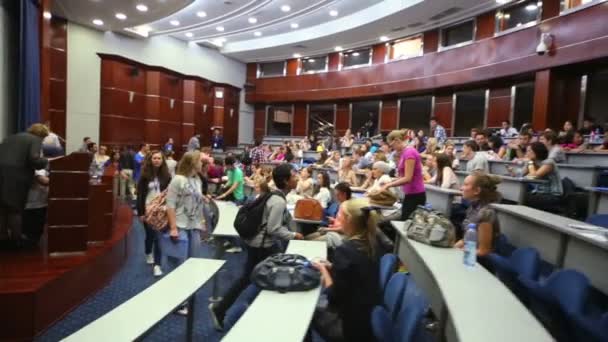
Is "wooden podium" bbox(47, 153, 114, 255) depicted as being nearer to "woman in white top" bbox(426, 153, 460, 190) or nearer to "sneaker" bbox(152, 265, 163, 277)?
"sneaker" bbox(152, 265, 163, 277)

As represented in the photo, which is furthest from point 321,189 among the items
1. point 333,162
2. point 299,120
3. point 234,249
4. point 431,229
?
point 299,120

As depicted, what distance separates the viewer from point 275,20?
13992 mm

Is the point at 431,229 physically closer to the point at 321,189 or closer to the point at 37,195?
the point at 321,189

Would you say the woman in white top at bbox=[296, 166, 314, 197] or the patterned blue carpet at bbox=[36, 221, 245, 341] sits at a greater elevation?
the woman in white top at bbox=[296, 166, 314, 197]

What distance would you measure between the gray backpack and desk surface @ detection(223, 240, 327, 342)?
1.29 metres

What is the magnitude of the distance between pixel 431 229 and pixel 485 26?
9.57 metres

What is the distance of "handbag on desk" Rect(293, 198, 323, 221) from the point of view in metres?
4.90

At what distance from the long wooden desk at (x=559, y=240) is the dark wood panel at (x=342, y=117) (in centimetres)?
1243

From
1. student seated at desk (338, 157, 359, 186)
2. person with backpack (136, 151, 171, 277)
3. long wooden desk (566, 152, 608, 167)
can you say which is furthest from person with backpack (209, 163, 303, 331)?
long wooden desk (566, 152, 608, 167)

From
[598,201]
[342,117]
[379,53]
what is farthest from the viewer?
[342,117]

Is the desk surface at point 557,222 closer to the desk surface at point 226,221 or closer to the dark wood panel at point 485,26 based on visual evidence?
the desk surface at point 226,221

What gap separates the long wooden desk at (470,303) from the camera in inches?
69.5

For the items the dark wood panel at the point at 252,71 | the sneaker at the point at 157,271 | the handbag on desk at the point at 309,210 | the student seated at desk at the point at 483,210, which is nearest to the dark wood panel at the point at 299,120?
the dark wood panel at the point at 252,71

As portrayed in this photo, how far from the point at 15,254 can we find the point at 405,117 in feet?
41.6
